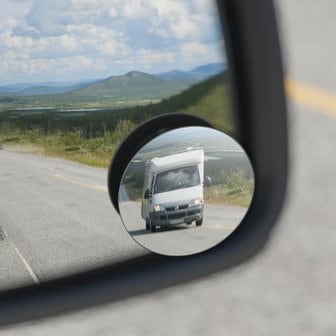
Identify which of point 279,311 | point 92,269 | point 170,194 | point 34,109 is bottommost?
point 279,311

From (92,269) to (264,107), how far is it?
1.08ft

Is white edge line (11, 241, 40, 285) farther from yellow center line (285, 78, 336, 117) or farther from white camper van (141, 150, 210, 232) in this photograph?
yellow center line (285, 78, 336, 117)

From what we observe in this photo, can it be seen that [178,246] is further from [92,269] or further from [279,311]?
[279,311]

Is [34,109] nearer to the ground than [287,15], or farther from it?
nearer to the ground

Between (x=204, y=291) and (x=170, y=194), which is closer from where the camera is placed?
(x=170, y=194)

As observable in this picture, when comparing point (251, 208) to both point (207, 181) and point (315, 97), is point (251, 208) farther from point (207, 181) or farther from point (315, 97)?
point (315, 97)

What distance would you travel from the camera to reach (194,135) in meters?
1.02

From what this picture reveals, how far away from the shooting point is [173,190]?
1.04m

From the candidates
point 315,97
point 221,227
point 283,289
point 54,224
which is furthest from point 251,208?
point 315,97

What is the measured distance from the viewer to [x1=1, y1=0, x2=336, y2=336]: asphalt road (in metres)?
1.88

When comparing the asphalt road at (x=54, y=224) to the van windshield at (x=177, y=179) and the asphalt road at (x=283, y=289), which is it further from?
the asphalt road at (x=283, y=289)

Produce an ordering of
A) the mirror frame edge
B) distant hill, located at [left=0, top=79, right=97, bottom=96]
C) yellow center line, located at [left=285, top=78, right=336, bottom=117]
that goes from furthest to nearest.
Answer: yellow center line, located at [left=285, top=78, right=336, bottom=117]
the mirror frame edge
distant hill, located at [left=0, top=79, right=97, bottom=96]

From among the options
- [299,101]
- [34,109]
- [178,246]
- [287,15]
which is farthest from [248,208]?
[287,15]

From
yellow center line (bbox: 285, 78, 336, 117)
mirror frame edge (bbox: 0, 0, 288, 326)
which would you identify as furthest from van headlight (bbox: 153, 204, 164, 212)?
yellow center line (bbox: 285, 78, 336, 117)
